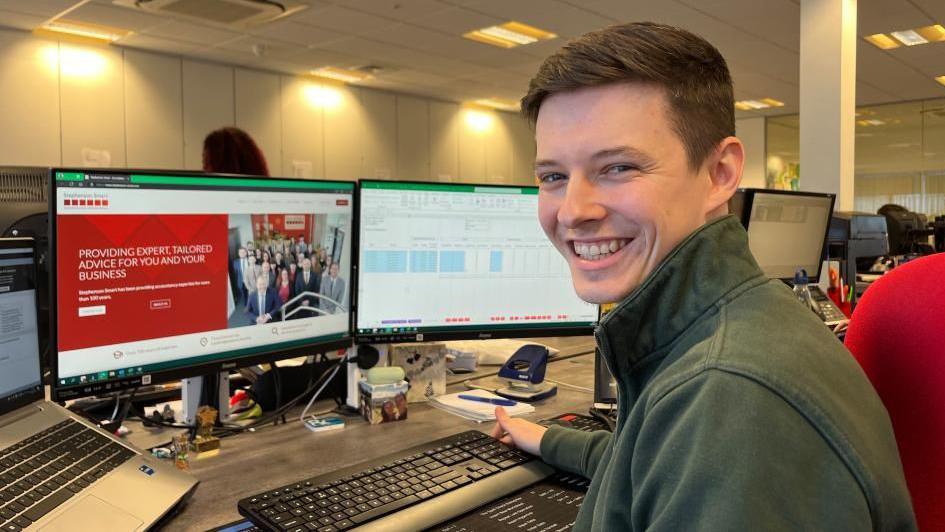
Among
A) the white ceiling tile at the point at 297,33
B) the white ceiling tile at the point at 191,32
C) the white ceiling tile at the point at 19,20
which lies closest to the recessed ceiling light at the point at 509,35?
the white ceiling tile at the point at 297,33

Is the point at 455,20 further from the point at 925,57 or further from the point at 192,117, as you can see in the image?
the point at 925,57

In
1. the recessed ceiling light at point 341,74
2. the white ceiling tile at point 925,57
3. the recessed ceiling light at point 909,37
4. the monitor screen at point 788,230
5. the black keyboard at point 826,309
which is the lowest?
the black keyboard at point 826,309

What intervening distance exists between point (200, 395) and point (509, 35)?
16.6ft

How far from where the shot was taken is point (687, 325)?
69 cm

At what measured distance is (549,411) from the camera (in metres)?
1.55

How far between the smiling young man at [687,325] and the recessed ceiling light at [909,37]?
6234 millimetres

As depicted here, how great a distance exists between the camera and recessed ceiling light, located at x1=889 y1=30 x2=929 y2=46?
5863 mm

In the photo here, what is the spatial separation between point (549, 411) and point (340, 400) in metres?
0.46

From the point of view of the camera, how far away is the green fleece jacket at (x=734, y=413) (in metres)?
0.54

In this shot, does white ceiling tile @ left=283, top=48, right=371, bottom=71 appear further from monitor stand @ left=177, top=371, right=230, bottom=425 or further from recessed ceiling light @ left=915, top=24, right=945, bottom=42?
monitor stand @ left=177, top=371, right=230, bottom=425

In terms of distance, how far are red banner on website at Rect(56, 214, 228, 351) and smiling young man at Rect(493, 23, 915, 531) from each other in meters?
0.69

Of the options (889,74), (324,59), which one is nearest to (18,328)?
(324,59)

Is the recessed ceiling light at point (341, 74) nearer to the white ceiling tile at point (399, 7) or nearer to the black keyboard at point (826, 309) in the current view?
the white ceiling tile at point (399, 7)

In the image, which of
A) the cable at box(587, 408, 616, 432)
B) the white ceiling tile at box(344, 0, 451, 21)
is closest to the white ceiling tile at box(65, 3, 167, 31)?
the white ceiling tile at box(344, 0, 451, 21)
